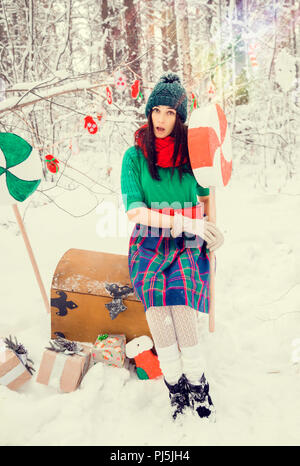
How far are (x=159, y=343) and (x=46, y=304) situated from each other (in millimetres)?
1038

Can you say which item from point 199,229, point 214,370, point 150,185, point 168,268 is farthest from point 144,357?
point 150,185

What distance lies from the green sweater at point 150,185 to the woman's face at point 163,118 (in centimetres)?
17

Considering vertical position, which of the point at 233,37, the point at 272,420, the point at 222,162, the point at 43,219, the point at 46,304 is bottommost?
the point at 272,420

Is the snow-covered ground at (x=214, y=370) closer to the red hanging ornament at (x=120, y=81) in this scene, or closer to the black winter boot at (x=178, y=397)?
the black winter boot at (x=178, y=397)

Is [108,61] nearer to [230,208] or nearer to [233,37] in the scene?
[233,37]

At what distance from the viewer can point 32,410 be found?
1562 mm

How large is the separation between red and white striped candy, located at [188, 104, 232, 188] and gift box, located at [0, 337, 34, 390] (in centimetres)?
142

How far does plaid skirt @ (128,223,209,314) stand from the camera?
1.58 m

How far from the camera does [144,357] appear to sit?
1.82m

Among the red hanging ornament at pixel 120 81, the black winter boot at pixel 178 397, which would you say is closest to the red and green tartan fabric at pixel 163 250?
the black winter boot at pixel 178 397

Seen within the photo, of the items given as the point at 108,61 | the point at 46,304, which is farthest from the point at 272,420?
the point at 108,61

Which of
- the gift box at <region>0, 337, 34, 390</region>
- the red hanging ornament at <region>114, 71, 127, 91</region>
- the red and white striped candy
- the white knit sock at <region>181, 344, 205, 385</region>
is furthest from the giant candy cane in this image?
the gift box at <region>0, 337, 34, 390</region>

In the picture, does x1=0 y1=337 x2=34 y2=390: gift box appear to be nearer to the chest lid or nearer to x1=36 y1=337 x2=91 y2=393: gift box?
x1=36 y1=337 x2=91 y2=393: gift box

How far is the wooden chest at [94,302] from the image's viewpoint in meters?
1.89
